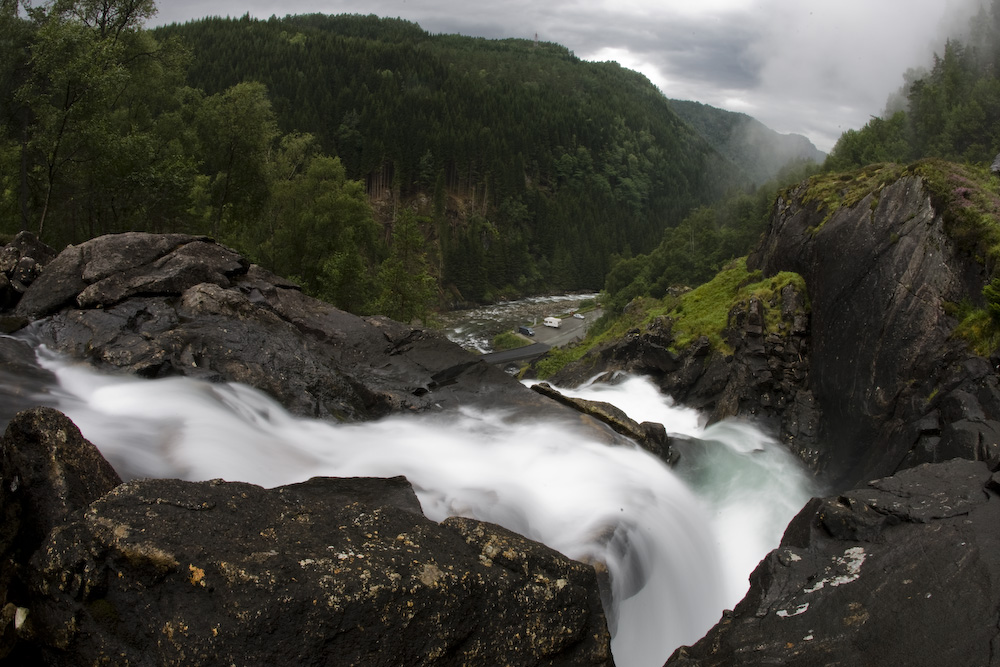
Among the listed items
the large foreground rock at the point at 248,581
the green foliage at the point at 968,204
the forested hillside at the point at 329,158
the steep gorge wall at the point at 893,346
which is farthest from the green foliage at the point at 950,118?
the large foreground rock at the point at 248,581

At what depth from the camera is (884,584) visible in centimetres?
856

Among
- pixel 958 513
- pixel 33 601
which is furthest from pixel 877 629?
pixel 33 601

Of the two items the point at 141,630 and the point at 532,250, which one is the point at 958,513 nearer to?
the point at 141,630

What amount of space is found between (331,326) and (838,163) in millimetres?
57512

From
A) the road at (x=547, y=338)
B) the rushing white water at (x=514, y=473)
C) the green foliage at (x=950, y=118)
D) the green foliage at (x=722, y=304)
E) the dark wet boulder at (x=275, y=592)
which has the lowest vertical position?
the road at (x=547, y=338)

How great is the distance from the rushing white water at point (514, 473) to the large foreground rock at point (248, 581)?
235cm

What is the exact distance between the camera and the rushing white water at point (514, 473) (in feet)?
35.5

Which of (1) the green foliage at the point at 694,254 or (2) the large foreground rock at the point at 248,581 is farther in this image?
(1) the green foliage at the point at 694,254

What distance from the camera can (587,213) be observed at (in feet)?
447

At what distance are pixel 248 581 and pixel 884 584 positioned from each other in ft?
27.2

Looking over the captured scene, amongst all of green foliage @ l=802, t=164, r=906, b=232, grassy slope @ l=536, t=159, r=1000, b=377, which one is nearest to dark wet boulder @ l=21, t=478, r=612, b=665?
grassy slope @ l=536, t=159, r=1000, b=377

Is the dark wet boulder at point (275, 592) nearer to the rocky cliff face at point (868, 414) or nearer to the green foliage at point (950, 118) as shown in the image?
the rocky cliff face at point (868, 414)

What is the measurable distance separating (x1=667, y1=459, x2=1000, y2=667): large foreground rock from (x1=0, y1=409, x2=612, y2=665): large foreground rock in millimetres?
2580

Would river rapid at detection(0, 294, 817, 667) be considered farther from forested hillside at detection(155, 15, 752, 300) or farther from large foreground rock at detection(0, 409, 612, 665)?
forested hillside at detection(155, 15, 752, 300)
